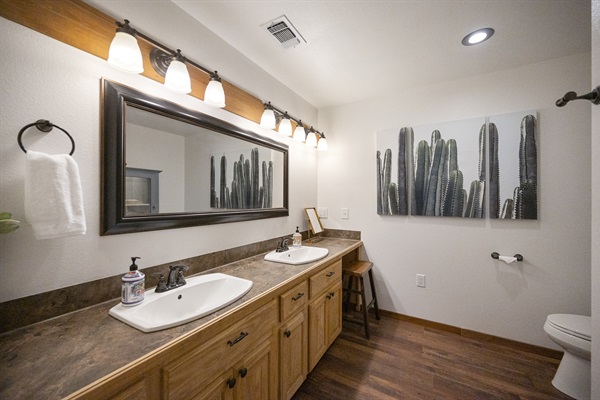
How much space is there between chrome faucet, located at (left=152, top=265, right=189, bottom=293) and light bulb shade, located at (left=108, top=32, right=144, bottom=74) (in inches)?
38.4

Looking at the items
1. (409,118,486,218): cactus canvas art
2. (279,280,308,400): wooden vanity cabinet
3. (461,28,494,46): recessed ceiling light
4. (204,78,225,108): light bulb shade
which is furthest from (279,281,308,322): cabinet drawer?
(461,28,494,46): recessed ceiling light

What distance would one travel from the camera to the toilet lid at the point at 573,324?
1.49 meters

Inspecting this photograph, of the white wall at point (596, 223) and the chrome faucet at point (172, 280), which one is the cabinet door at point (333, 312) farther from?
the white wall at point (596, 223)

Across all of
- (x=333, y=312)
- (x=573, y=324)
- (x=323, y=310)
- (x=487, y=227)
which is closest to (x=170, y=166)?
(x=323, y=310)

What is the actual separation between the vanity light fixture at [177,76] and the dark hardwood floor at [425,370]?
2020 millimetres

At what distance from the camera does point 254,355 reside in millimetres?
1114

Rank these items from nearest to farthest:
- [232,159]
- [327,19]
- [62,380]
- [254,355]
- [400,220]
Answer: [62,380]
[254,355]
[327,19]
[232,159]
[400,220]

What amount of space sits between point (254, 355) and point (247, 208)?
1044 mm

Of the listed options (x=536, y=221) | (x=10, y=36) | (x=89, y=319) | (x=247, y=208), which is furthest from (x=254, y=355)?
(x=536, y=221)

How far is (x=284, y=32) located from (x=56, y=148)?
1.44 m

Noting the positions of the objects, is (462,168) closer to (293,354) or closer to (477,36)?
(477,36)

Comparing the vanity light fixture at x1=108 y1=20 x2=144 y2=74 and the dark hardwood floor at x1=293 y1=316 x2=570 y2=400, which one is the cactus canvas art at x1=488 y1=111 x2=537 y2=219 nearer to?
the dark hardwood floor at x1=293 y1=316 x2=570 y2=400

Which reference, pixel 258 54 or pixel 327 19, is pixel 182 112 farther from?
pixel 327 19

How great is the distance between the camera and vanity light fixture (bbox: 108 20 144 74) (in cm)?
99
